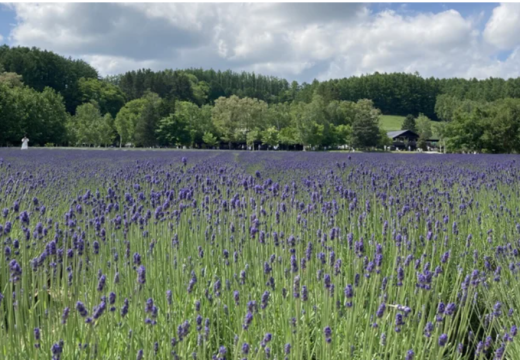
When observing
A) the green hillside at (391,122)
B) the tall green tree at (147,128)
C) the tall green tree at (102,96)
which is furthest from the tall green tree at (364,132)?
the tall green tree at (102,96)

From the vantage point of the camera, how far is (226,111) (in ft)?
224

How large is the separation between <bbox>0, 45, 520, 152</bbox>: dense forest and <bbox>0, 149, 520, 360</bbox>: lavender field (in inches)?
1423

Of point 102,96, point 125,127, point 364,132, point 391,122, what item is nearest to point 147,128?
point 125,127

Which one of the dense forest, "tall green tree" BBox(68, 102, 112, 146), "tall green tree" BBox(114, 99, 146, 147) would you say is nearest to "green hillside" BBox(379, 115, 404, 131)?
the dense forest

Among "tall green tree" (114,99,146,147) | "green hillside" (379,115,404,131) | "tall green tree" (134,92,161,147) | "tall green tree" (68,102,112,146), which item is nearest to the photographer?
"tall green tree" (68,102,112,146)

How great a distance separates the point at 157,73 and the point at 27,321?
104627 mm

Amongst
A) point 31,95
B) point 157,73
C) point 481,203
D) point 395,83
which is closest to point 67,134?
point 31,95

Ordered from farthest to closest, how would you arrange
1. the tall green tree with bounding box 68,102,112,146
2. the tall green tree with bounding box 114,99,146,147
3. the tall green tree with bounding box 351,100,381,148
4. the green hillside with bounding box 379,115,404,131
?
1. the green hillside with bounding box 379,115,404,131
2. the tall green tree with bounding box 114,99,146,147
3. the tall green tree with bounding box 351,100,381,148
4. the tall green tree with bounding box 68,102,112,146

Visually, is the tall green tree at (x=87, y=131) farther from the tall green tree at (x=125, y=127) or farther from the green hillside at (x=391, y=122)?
the green hillside at (x=391, y=122)

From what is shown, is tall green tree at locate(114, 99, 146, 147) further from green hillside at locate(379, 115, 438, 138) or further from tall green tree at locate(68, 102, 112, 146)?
green hillside at locate(379, 115, 438, 138)

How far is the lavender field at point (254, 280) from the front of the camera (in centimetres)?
192

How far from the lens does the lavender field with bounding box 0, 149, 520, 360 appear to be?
1.92 meters

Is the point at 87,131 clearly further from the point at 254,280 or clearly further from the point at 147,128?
the point at 254,280

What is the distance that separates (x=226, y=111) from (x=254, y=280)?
66339 millimetres
